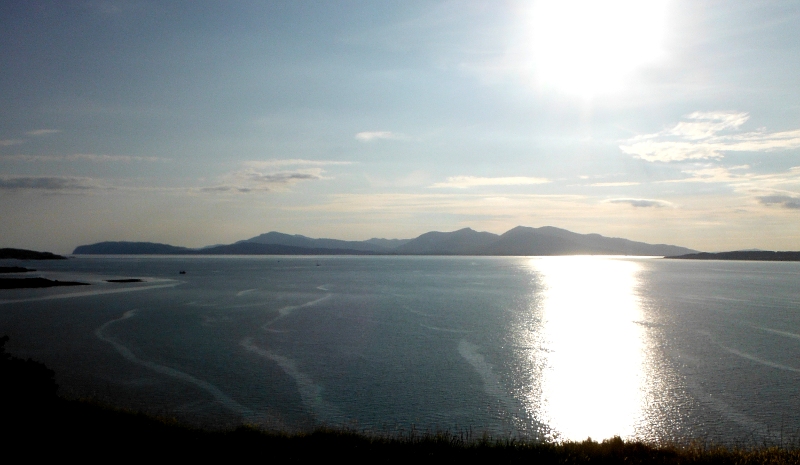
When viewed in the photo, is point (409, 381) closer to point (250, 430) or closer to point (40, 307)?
point (250, 430)

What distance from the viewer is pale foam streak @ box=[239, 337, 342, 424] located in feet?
73.4

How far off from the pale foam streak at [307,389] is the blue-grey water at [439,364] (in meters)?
0.09

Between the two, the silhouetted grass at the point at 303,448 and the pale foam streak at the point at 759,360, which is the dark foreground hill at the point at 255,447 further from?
the pale foam streak at the point at 759,360

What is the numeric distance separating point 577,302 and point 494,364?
44765 millimetres

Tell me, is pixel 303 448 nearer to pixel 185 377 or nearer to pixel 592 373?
pixel 185 377

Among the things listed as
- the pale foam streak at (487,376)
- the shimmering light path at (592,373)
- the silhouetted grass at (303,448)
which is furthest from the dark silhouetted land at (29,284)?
the silhouetted grass at (303,448)

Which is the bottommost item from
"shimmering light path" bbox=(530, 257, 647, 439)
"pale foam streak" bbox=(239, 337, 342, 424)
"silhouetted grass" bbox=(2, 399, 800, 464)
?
"shimmering light path" bbox=(530, 257, 647, 439)

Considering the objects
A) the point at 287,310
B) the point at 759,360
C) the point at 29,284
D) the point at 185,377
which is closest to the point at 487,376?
the point at 185,377

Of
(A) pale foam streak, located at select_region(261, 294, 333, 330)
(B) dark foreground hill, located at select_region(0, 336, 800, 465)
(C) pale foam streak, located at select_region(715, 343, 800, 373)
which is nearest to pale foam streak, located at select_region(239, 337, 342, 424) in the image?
(B) dark foreground hill, located at select_region(0, 336, 800, 465)

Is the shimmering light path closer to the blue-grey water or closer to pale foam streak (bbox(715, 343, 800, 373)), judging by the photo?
the blue-grey water

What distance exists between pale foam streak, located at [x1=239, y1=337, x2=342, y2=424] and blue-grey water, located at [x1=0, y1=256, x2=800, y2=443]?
0.09m

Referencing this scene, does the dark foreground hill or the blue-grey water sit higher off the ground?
the dark foreground hill

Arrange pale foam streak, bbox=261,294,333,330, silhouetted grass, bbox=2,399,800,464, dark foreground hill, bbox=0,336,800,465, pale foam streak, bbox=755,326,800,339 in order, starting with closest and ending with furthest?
dark foreground hill, bbox=0,336,800,465
silhouetted grass, bbox=2,399,800,464
pale foam streak, bbox=755,326,800,339
pale foam streak, bbox=261,294,333,330

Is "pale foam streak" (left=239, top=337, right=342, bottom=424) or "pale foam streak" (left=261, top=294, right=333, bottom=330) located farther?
"pale foam streak" (left=261, top=294, right=333, bottom=330)
